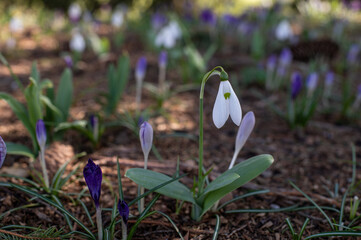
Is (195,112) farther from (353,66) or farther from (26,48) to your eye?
(26,48)

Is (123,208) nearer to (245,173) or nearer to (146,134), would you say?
(146,134)

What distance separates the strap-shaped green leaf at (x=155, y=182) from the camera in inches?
53.2

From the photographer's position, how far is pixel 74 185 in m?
1.80

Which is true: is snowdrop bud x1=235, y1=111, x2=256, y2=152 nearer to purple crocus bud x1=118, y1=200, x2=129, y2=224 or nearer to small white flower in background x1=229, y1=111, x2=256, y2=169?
small white flower in background x1=229, y1=111, x2=256, y2=169

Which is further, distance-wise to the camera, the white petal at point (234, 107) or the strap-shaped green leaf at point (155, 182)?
the strap-shaped green leaf at point (155, 182)

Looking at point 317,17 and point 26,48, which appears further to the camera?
point 317,17

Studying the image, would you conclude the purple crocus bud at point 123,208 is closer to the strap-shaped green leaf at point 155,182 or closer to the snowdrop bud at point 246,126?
the strap-shaped green leaf at point 155,182

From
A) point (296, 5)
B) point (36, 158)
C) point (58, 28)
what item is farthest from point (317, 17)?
point (36, 158)

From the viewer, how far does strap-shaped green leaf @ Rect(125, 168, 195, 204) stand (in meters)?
1.35

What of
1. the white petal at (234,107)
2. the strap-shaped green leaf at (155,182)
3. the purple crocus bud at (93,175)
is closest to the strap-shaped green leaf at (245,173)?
the strap-shaped green leaf at (155,182)

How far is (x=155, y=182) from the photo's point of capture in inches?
54.3

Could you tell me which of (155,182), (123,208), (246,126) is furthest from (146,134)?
(246,126)

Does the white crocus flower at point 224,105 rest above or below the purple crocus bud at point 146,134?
above

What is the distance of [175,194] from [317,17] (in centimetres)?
678
